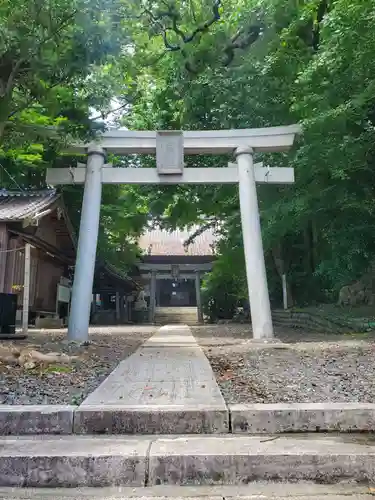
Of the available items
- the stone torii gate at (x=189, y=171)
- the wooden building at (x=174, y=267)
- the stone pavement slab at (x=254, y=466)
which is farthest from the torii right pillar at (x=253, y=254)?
the wooden building at (x=174, y=267)

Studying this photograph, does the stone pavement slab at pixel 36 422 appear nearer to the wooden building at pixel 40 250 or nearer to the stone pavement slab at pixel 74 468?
the stone pavement slab at pixel 74 468

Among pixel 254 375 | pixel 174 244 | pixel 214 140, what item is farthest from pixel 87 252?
pixel 174 244

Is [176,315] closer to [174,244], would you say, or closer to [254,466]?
[174,244]

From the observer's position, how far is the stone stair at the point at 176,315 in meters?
25.4

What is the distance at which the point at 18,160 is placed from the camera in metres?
12.0

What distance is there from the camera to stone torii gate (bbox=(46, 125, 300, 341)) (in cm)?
922

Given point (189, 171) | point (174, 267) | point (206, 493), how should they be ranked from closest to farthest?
point (206, 493), point (189, 171), point (174, 267)

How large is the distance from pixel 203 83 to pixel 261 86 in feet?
6.20

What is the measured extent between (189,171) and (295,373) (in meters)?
5.90

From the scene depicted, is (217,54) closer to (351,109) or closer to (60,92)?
(351,109)

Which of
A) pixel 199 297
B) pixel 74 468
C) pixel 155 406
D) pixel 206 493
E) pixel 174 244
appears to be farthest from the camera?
pixel 174 244

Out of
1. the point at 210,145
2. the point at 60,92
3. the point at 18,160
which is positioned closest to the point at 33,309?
the point at 18,160

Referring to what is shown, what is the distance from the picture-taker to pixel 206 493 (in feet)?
7.12

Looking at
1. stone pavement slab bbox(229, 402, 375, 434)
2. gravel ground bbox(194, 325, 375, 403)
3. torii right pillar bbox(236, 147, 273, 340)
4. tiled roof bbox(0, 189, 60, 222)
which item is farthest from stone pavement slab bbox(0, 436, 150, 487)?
tiled roof bbox(0, 189, 60, 222)
